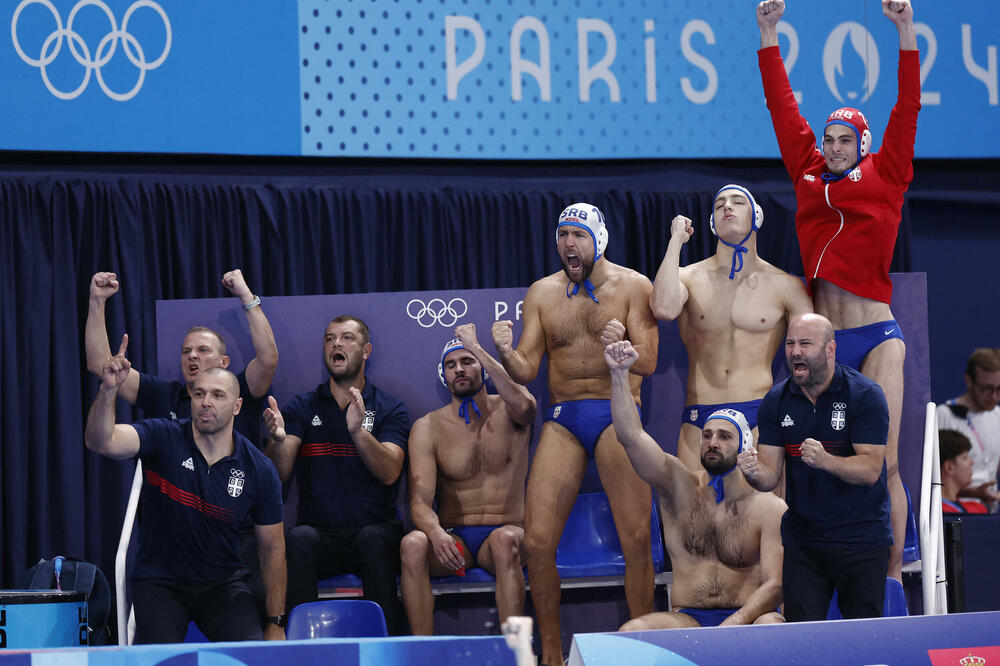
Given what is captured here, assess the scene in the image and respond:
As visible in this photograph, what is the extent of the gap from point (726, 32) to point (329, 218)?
2.68m

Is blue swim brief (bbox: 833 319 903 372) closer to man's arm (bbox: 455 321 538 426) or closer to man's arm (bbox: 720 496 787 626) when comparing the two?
man's arm (bbox: 720 496 787 626)

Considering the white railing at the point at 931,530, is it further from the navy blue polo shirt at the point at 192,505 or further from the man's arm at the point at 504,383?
the navy blue polo shirt at the point at 192,505

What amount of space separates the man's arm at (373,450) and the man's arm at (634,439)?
1108 millimetres

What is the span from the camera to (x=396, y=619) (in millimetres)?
5078

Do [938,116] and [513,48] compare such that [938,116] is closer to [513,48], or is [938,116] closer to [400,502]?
[513,48]

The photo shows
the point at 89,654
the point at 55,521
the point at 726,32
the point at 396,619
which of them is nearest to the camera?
the point at 89,654

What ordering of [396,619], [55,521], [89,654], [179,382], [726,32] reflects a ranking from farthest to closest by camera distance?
1. [726,32]
2. [55,521]
3. [179,382]
4. [396,619]
5. [89,654]

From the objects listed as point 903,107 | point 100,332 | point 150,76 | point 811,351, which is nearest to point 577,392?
point 811,351

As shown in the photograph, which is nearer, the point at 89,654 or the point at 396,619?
the point at 89,654

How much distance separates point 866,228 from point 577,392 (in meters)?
1.49

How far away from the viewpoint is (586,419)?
5.26 meters

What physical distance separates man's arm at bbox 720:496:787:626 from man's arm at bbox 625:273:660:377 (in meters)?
0.87

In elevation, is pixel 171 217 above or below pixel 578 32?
below

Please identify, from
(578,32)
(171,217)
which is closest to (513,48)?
(578,32)
